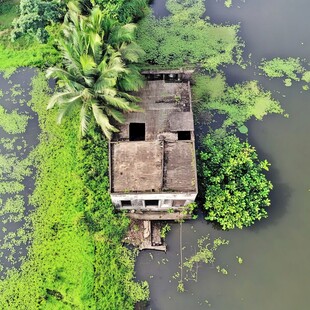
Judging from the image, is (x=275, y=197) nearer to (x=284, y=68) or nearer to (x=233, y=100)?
(x=233, y=100)

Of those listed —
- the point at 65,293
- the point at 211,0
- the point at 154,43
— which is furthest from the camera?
the point at 211,0

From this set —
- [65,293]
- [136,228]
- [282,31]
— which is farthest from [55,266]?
[282,31]

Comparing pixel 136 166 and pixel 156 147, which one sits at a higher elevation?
pixel 156 147

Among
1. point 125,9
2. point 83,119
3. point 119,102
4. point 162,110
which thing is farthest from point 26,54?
point 162,110

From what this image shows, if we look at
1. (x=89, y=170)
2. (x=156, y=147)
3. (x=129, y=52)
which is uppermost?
(x=129, y=52)

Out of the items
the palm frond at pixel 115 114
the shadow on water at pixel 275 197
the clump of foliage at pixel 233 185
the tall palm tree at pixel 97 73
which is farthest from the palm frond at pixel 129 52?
the shadow on water at pixel 275 197

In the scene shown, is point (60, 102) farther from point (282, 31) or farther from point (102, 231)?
point (282, 31)

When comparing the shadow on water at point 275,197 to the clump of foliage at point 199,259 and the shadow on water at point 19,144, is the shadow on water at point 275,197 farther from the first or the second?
the shadow on water at point 19,144
